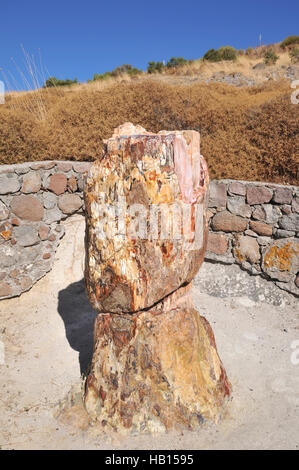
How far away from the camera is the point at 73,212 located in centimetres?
489

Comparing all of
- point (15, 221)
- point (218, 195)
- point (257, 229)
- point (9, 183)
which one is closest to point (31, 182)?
point (9, 183)

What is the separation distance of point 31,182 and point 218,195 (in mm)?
2470

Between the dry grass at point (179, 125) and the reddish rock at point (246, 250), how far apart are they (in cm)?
90

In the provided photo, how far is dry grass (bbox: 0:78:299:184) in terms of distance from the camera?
4863 millimetres

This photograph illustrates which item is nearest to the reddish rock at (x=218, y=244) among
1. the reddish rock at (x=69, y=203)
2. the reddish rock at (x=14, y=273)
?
the reddish rock at (x=69, y=203)

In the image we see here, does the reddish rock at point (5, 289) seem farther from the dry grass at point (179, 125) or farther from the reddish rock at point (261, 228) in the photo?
the reddish rock at point (261, 228)

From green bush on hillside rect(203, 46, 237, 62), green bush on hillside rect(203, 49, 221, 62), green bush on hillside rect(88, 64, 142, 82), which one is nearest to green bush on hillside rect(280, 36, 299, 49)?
green bush on hillside rect(203, 46, 237, 62)

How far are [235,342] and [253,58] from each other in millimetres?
13566

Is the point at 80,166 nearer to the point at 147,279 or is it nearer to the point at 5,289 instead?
the point at 5,289

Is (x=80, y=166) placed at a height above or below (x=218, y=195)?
above

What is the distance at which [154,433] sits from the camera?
7.55ft

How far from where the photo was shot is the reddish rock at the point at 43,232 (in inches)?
181

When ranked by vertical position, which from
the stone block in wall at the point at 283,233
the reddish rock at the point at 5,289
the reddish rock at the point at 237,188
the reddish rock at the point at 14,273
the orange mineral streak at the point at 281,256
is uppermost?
the reddish rock at the point at 237,188

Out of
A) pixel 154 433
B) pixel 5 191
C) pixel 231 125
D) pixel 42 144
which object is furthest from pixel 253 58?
pixel 154 433
